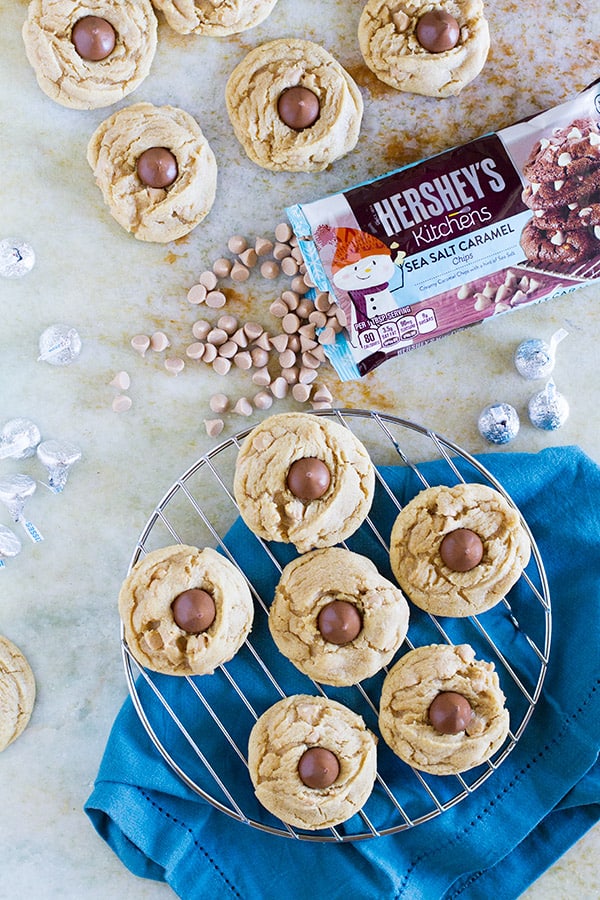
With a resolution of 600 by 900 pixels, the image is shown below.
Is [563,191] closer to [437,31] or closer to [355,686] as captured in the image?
[437,31]

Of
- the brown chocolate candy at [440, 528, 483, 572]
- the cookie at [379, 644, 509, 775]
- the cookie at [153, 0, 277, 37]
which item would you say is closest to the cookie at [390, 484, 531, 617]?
the brown chocolate candy at [440, 528, 483, 572]

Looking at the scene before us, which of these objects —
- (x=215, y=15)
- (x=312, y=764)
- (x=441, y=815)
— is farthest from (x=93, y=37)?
(x=441, y=815)

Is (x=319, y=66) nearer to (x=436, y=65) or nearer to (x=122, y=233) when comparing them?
(x=436, y=65)

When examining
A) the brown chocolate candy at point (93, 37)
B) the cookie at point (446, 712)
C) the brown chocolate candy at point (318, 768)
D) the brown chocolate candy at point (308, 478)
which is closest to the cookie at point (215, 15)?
the brown chocolate candy at point (93, 37)

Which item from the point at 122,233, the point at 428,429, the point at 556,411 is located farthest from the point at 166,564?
the point at 556,411

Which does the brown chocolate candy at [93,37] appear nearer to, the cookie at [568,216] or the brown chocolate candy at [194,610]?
the cookie at [568,216]

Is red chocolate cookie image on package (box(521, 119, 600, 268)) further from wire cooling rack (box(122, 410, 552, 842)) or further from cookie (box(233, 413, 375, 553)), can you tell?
cookie (box(233, 413, 375, 553))
